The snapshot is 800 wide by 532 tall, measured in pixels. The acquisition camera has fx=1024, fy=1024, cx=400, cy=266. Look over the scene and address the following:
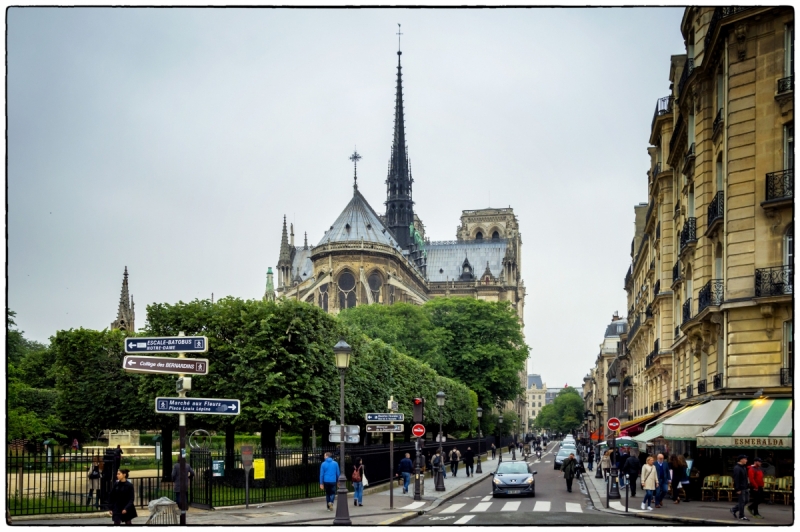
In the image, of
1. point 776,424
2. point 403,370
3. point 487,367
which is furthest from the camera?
point 487,367

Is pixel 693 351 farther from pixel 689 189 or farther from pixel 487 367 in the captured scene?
pixel 487 367

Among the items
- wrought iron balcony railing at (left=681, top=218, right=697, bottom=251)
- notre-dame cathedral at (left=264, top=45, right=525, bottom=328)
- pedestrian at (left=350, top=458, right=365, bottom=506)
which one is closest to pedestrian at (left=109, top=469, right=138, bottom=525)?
pedestrian at (left=350, top=458, right=365, bottom=506)

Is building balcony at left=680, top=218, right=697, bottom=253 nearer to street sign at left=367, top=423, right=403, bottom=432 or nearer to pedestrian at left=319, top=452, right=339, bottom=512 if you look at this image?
street sign at left=367, top=423, right=403, bottom=432

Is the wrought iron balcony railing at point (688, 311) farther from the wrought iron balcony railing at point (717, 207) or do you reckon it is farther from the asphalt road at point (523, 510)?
the asphalt road at point (523, 510)

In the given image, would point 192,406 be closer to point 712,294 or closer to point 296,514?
point 296,514

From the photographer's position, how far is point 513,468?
37625 mm

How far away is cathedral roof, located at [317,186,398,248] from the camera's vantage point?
141 metres

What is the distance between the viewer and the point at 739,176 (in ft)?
95.0

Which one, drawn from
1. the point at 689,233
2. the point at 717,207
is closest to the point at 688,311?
the point at 689,233

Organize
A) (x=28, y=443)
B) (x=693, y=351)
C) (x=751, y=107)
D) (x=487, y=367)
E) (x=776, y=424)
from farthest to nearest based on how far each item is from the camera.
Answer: (x=487, y=367) → (x=28, y=443) → (x=693, y=351) → (x=751, y=107) → (x=776, y=424)

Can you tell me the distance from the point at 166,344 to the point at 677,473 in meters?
18.6

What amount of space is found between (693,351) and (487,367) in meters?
59.0

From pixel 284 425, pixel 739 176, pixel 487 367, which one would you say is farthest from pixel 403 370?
pixel 487 367

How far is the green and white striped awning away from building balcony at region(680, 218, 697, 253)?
9.46 m
